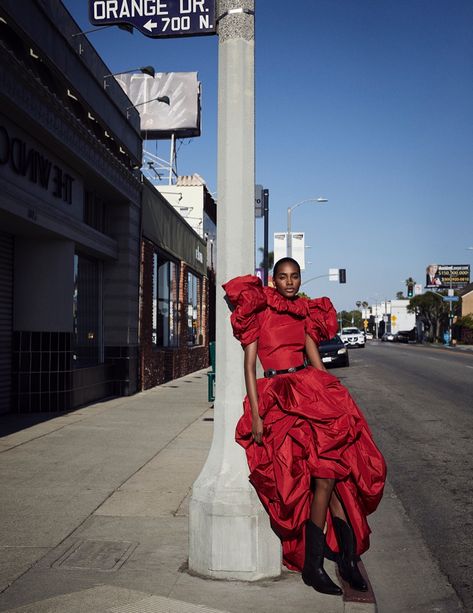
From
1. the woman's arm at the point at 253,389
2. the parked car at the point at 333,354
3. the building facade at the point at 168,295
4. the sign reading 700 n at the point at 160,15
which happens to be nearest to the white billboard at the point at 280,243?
the building facade at the point at 168,295

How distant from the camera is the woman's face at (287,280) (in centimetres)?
435

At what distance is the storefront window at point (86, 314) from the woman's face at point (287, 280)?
370 inches

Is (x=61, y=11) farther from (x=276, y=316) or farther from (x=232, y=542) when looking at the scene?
(x=232, y=542)

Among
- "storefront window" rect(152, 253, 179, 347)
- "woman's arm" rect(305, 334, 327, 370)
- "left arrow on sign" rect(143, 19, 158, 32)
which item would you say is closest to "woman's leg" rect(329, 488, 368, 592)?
"woman's arm" rect(305, 334, 327, 370)

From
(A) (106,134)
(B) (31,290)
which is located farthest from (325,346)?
(B) (31,290)

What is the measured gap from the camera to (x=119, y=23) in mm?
4949

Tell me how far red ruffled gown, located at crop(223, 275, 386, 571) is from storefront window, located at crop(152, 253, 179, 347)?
14.8 meters

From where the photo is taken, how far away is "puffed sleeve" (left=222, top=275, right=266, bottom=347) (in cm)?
407

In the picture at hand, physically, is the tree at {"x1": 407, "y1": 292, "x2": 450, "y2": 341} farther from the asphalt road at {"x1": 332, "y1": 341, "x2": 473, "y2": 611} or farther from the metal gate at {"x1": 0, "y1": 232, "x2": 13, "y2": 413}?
the metal gate at {"x1": 0, "y1": 232, "x2": 13, "y2": 413}

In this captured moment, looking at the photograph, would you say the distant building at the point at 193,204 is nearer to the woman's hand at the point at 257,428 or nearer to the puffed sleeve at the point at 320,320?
the puffed sleeve at the point at 320,320

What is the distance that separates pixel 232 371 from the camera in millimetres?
4297

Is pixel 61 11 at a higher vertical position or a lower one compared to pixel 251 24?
higher

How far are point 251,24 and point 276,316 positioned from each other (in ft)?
6.45

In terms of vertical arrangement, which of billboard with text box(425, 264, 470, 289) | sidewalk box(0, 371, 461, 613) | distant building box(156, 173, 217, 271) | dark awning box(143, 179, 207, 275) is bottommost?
sidewalk box(0, 371, 461, 613)
